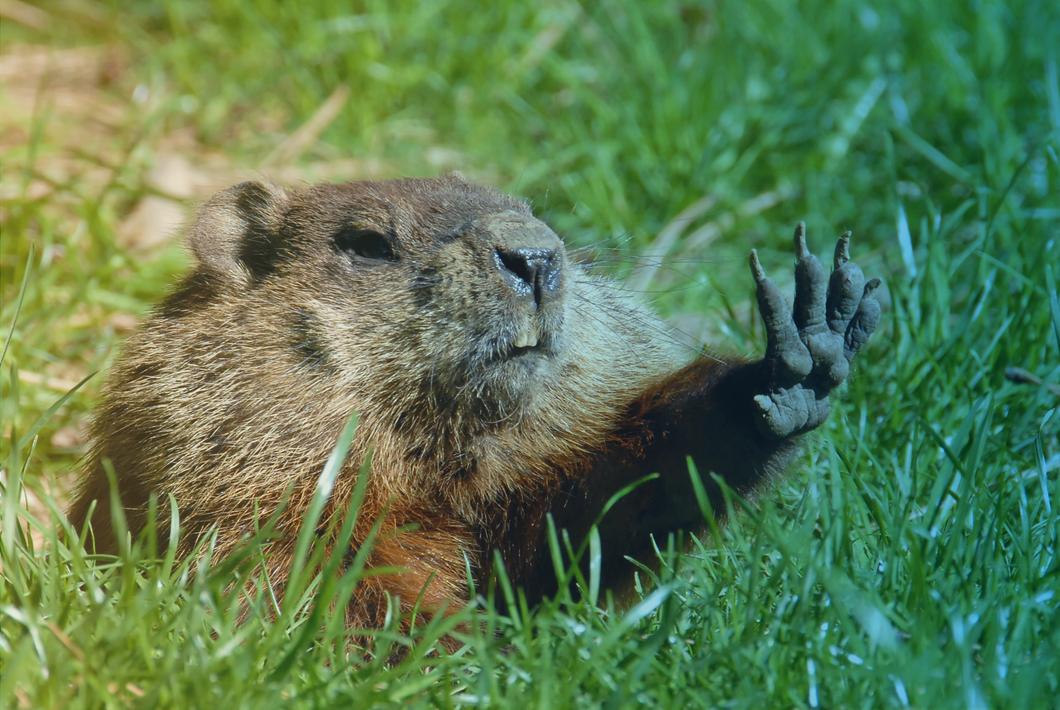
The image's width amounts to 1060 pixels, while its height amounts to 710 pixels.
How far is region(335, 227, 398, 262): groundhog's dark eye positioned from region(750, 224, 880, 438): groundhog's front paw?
1.04 metres

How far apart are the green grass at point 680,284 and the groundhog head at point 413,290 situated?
600 millimetres

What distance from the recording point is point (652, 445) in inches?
133

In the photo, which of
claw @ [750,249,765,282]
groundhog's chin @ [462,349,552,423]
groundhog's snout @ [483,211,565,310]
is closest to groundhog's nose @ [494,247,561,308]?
groundhog's snout @ [483,211,565,310]

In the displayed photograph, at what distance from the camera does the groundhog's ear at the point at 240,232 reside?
12.0ft

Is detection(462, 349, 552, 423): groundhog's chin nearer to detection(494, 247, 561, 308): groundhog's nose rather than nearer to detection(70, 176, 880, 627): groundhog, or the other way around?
detection(70, 176, 880, 627): groundhog

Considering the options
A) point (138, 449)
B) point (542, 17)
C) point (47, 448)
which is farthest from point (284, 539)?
point (542, 17)

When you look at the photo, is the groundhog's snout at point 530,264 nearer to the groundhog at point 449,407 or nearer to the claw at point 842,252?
the groundhog at point 449,407

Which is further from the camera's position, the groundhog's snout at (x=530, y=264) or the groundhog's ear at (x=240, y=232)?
the groundhog's ear at (x=240, y=232)

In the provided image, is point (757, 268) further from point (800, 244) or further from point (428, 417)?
point (428, 417)

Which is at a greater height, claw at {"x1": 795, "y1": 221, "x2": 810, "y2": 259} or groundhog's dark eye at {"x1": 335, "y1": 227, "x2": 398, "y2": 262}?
groundhog's dark eye at {"x1": 335, "y1": 227, "x2": 398, "y2": 262}

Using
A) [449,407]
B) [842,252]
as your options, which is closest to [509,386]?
[449,407]

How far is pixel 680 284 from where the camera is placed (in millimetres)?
5051

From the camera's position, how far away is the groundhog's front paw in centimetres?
305

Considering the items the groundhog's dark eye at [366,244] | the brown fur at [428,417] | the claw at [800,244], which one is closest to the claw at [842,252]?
the claw at [800,244]
